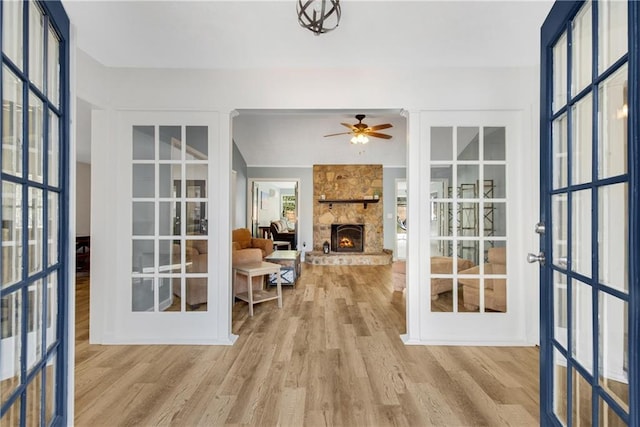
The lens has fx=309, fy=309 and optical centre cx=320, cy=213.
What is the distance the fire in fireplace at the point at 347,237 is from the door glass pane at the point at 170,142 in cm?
522

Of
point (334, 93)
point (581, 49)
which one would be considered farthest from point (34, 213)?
point (334, 93)

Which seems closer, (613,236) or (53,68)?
(613,236)

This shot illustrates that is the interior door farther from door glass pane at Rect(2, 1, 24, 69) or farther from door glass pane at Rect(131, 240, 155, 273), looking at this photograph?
door glass pane at Rect(131, 240, 155, 273)

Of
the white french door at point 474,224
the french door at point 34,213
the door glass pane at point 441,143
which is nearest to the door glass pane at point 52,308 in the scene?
the french door at point 34,213

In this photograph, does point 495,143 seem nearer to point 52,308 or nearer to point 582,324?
point 582,324

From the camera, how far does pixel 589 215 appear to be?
3.53 feet

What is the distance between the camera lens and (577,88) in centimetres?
116

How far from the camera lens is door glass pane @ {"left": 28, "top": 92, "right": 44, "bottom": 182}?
3.44ft

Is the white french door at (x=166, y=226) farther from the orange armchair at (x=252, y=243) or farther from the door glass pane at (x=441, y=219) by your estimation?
the orange armchair at (x=252, y=243)

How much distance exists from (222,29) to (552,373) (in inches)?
109

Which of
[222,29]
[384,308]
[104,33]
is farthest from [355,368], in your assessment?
[104,33]

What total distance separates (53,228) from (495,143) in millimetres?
3128

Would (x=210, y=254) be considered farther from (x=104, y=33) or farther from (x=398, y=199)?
(x=398, y=199)

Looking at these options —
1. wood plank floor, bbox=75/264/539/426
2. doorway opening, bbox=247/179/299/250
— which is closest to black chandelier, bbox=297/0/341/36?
wood plank floor, bbox=75/264/539/426
